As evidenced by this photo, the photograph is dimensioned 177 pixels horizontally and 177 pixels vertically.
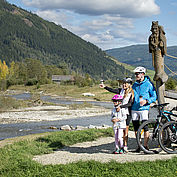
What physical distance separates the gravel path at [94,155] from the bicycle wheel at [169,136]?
0.22 metres

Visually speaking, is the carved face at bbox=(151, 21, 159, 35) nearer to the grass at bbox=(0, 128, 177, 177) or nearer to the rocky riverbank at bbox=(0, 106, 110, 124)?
the grass at bbox=(0, 128, 177, 177)

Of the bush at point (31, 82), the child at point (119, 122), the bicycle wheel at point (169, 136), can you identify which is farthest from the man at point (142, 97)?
the bush at point (31, 82)

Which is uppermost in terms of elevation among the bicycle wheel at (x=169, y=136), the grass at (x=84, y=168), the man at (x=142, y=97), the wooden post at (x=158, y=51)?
the wooden post at (x=158, y=51)

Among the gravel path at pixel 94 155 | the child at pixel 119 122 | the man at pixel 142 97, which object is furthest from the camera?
the child at pixel 119 122

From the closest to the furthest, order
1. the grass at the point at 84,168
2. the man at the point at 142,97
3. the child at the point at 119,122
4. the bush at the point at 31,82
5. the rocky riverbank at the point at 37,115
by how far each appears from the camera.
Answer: the grass at the point at 84,168, the man at the point at 142,97, the child at the point at 119,122, the rocky riverbank at the point at 37,115, the bush at the point at 31,82

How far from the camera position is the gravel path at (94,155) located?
25.5ft

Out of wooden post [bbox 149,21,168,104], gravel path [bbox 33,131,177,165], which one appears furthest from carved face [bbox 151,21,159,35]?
gravel path [bbox 33,131,177,165]

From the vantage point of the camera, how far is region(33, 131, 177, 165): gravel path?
7.77m

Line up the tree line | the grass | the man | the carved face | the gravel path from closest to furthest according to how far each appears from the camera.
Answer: the grass
the gravel path
the man
the carved face
the tree line

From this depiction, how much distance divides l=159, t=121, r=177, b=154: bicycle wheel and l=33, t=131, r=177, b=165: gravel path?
0.72ft

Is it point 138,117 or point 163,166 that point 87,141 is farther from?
point 163,166

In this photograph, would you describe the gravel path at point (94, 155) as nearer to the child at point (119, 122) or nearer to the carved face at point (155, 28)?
the child at point (119, 122)

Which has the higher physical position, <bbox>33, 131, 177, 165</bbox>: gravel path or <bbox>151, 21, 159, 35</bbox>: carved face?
<bbox>151, 21, 159, 35</bbox>: carved face

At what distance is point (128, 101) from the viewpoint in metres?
8.77
